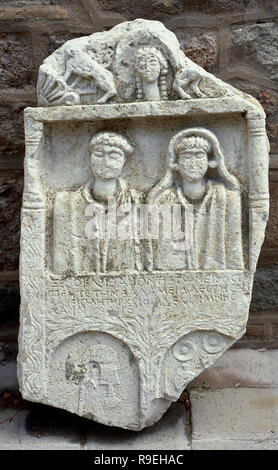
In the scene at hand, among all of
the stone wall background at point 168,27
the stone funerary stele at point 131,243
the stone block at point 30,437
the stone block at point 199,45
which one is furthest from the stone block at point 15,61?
the stone block at point 30,437

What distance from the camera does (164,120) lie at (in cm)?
220

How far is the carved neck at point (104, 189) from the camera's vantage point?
86.3 inches

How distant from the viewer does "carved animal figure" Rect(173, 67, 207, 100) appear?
2104mm

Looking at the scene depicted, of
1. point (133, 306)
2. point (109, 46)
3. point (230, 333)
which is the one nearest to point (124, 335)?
point (133, 306)

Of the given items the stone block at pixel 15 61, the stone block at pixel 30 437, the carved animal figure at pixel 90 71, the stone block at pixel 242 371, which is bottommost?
the stone block at pixel 30 437

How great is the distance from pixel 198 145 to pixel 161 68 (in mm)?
327

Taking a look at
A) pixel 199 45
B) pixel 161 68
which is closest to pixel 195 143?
pixel 161 68

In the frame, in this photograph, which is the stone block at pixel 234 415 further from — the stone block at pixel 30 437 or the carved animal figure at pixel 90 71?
the carved animal figure at pixel 90 71

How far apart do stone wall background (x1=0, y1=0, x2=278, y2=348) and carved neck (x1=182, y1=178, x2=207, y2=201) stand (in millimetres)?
715

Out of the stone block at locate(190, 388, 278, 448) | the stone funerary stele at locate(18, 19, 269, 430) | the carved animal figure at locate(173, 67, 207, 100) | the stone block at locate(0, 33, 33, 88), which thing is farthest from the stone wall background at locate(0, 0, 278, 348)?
the stone block at locate(190, 388, 278, 448)

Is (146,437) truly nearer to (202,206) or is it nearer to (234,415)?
(234,415)

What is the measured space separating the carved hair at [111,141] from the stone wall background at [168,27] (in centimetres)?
72

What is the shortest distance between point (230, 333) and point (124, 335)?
411mm

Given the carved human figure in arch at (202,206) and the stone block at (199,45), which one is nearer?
the carved human figure in arch at (202,206)
